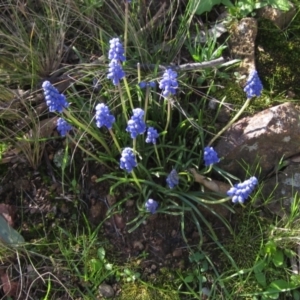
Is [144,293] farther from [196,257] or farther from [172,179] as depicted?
[172,179]

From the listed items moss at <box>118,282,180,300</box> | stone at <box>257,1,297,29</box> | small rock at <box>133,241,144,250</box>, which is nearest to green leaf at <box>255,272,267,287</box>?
moss at <box>118,282,180,300</box>

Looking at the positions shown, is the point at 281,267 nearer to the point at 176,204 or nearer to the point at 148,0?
the point at 176,204

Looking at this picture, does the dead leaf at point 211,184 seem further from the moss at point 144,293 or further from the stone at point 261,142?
the moss at point 144,293

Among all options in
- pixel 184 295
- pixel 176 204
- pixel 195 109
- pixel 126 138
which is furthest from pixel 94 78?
pixel 184 295

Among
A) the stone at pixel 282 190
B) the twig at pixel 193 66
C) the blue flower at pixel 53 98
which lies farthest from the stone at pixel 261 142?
the blue flower at pixel 53 98

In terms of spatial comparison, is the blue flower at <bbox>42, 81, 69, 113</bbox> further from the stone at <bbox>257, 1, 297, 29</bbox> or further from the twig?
the stone at <bbox>257, 1, 297, 29</bbox>

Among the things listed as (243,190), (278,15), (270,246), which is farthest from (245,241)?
(278,15)
